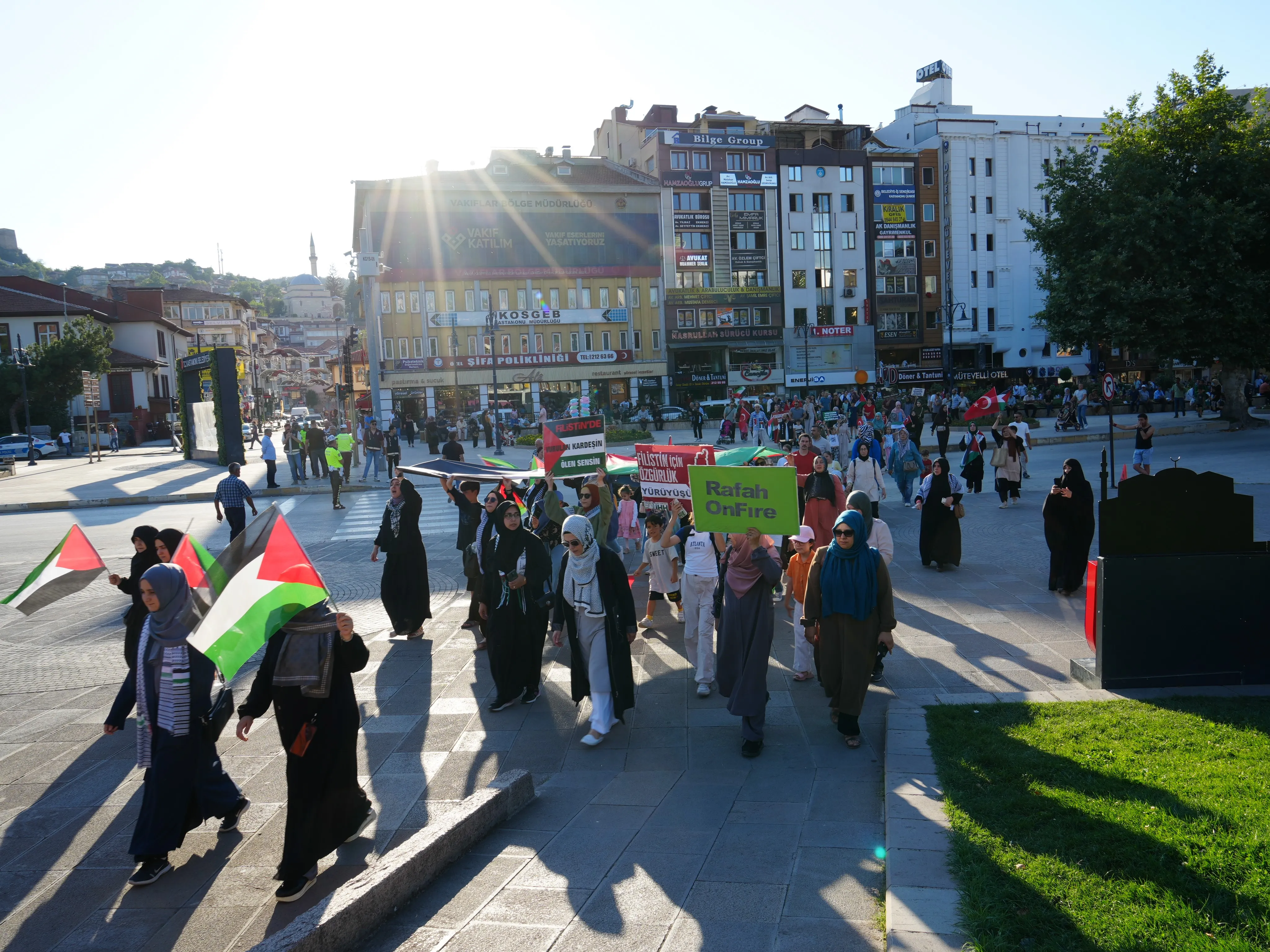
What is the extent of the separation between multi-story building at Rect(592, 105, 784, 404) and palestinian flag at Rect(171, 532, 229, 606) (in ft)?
175

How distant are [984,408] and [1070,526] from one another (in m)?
11.2

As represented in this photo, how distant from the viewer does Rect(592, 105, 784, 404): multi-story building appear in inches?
2287

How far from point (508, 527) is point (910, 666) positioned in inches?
148

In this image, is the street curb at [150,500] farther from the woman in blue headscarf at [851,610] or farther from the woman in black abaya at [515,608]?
the woman in blue headscarf at [851,610]

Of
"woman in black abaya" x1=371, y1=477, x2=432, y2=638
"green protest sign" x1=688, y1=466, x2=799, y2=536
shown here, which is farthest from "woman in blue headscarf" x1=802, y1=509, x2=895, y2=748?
"woman in black abaya" x1=371, y1=477, x2=432, y2=638

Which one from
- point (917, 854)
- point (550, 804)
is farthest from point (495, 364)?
point (917, 854)

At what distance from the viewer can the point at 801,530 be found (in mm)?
7449

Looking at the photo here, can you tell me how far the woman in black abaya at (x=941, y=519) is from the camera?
11922mm

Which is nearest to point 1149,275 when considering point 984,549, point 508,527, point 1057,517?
point 984,549

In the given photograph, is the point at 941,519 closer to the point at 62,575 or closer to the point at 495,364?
the point at 62,575

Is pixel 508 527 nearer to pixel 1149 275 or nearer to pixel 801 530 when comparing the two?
pixel 801 530

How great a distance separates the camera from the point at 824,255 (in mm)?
60469

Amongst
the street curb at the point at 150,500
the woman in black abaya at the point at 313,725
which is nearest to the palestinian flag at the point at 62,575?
the woman in black abaya at the point at 313,725

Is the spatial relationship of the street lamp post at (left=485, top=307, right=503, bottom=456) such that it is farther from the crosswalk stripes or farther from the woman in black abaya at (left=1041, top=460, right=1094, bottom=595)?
the woman in black abaya at (left=1041, top=460, right=1094, bottom=595)
